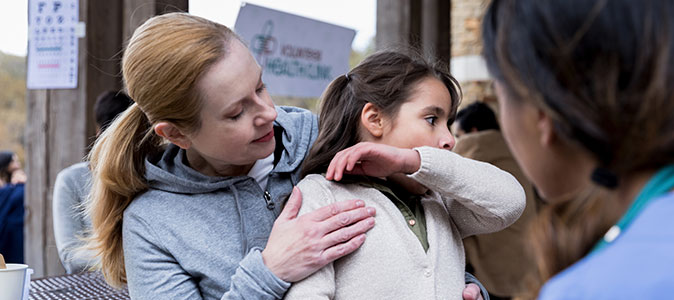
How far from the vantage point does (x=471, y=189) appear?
140cm

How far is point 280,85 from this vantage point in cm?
337

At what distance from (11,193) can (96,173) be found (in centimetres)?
353

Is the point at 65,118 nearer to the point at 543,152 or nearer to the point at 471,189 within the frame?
the point at 471,189

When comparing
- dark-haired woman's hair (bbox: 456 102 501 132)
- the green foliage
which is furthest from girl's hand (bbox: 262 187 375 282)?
the green foliage

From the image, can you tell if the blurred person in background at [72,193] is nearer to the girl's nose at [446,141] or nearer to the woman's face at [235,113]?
the woman's face at [235,113]

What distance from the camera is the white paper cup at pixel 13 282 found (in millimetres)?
1396

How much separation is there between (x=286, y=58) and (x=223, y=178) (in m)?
1.95

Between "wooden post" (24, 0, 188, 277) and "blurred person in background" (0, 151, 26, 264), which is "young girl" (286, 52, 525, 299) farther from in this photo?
"blurred person in background" (0, 151, 26, 264)

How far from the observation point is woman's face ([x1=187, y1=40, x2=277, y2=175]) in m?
1.36

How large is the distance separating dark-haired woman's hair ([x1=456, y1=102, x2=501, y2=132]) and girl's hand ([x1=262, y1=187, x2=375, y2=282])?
254cm

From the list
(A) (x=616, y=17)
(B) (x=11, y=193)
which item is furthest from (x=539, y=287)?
(B) (x=11, y=193)

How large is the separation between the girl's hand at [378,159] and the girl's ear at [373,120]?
135 millimetres

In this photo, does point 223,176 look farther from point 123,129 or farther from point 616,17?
point 616,17

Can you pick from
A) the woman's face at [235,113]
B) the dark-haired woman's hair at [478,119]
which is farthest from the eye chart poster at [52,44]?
the dark-haired woman's hair at [478,119]
